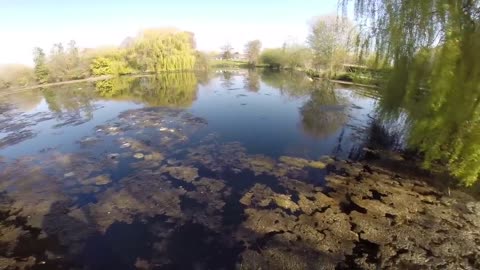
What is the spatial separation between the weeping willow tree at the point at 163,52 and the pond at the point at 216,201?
43.9m

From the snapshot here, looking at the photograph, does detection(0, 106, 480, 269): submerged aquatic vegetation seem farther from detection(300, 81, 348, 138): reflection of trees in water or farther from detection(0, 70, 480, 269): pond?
detection(300, 81, 348, 138): reflection of trees in water

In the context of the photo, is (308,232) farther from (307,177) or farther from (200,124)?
(200,124)

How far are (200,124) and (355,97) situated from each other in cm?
1902

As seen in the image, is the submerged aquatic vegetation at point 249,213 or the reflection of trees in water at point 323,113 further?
the reflection of trees in water at point 323,113

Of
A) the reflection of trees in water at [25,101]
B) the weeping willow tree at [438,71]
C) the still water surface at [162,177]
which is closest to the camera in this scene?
the still water surface at [162,177]

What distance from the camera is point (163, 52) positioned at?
60625 millimetres

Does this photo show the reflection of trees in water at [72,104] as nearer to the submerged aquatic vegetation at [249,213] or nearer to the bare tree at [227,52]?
the submerged aquatic vegetation at [249,213]

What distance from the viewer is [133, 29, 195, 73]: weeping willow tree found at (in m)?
60.3

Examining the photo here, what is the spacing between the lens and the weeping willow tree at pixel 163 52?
198 ft

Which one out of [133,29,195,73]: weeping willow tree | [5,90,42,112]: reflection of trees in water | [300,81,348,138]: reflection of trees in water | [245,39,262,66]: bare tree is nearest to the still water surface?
[300,81,348,138]: reflection of trees in water

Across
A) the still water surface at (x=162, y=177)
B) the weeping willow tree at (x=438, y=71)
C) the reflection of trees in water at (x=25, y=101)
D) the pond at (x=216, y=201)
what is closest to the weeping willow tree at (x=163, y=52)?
the reflection of trees in water at (x=25, y=101)

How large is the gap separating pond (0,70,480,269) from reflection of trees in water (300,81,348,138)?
14.1 inches

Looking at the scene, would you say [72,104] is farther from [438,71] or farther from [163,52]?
[163,52]

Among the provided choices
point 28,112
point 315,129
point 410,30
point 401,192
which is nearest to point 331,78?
point 315,129
